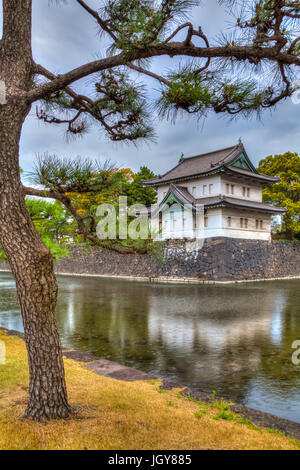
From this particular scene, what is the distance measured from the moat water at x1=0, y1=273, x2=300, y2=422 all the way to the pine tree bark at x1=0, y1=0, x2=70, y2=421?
1928 mm

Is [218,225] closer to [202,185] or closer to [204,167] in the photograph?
[202,185]

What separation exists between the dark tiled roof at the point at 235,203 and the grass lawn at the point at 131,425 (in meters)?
17.5

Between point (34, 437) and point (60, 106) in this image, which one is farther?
point (60, 106)

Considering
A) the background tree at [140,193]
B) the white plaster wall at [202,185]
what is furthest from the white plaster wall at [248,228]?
the background tree at [140,193]

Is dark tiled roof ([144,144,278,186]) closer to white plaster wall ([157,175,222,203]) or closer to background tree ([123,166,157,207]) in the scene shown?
white plaster wall ([157,175,222,203])

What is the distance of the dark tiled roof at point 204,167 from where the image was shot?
2162 cm

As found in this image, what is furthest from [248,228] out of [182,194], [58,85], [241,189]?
[58,85]

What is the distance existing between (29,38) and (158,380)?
3298mm

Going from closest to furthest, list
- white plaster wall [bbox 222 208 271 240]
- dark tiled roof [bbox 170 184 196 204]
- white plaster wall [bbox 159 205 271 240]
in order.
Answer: white plaster wall [bbox 159 205 271 240] < white plaster wall [bbox 222 208 271 240] < dark tiled roof [bbox 170 184 196 204]

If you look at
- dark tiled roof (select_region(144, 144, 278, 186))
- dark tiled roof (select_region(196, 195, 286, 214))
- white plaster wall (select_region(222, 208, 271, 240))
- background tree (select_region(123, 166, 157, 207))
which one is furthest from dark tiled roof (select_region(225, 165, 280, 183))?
background tree (select_region(123, 166, 157, 207))

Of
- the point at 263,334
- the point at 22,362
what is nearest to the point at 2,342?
the point at 22,362

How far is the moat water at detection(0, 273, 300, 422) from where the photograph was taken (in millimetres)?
4008

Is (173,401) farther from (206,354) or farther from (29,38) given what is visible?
(29,38)

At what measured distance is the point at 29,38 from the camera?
2.81 m
